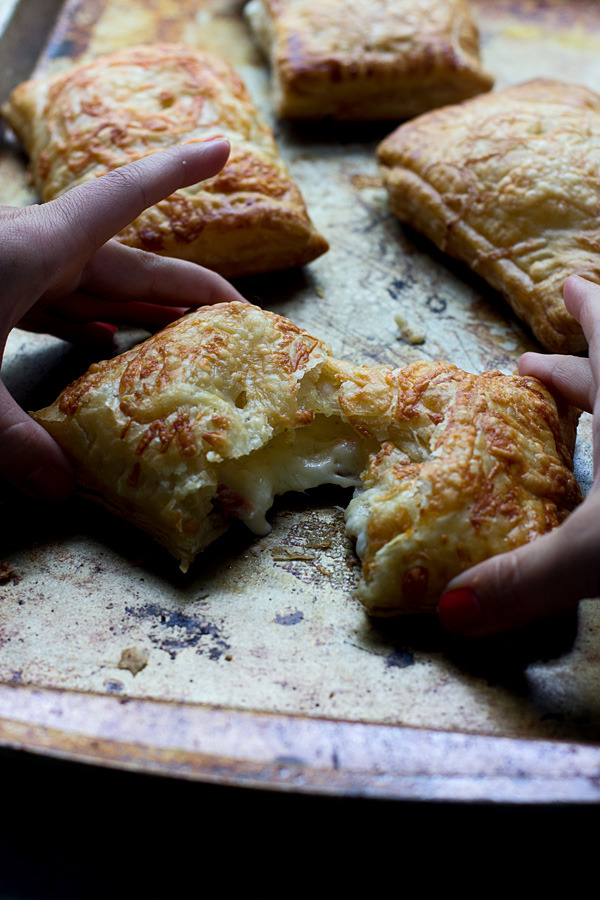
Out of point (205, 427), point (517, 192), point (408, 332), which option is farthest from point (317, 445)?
point (517, 192)

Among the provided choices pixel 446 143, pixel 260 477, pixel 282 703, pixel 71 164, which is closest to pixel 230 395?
pixel 260 477

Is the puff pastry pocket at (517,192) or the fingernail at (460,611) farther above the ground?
the puff pastry pocket at (517,192)

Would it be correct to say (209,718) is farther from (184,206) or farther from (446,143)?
(446,143)

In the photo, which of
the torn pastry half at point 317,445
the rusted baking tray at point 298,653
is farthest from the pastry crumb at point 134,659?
the torn pastry half at point 317,445

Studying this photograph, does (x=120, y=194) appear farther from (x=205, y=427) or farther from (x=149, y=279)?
(x=205, y=427)

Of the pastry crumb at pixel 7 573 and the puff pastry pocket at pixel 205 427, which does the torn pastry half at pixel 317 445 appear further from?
the pastry crumb at pixel 7 573

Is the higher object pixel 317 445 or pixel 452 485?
pixel 452 485
